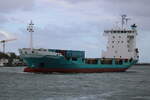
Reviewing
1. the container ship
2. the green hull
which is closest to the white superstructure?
the container ship

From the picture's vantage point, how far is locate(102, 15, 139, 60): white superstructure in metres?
98.9

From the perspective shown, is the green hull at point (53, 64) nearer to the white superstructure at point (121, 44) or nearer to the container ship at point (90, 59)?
the container ship at point (90, 59)

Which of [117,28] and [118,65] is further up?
[117,28]

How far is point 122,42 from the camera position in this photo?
3927 inches

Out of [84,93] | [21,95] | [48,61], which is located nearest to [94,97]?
[84,93]

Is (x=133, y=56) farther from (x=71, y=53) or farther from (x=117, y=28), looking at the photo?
(x=71, y=53)

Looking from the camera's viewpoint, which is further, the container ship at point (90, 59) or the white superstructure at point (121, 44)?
the white superstructure at point (121, 44)

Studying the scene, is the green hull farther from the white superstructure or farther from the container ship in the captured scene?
the white superstructure

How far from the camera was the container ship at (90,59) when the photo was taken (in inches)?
2936

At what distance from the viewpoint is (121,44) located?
99438 millimetres

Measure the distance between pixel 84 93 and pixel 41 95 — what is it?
15.6 ft

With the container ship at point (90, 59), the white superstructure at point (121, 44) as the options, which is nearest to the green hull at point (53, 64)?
the container ship at point (90, 59)

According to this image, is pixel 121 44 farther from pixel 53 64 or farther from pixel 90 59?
pixel 53 64

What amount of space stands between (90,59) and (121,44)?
50.1 feet
